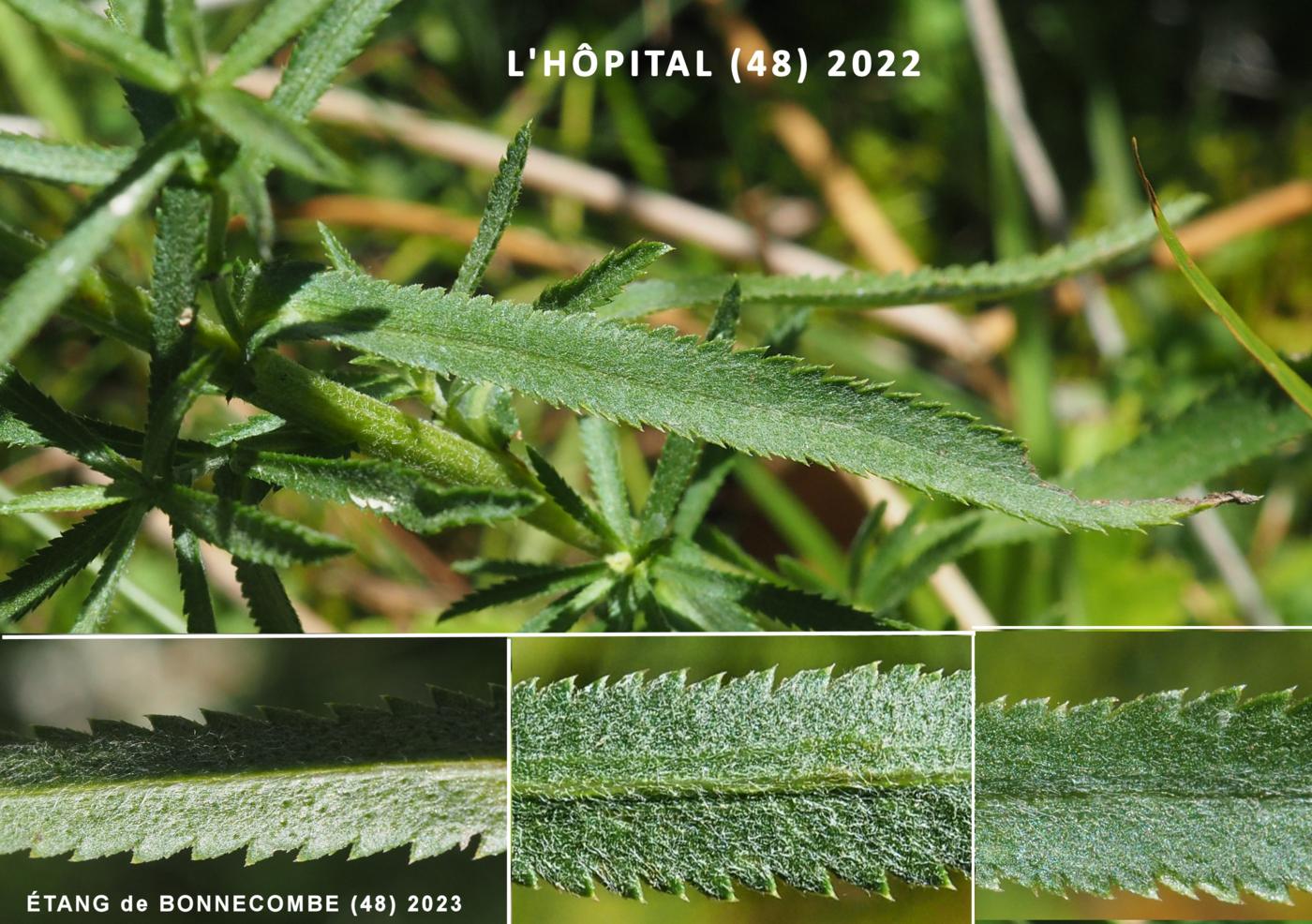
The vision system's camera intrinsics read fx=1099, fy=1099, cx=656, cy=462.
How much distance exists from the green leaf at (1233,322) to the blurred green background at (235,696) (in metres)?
0.83

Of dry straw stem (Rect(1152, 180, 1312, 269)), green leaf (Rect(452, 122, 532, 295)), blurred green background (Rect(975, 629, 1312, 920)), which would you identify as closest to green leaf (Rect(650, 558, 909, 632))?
blurred green background (Rect(975, 629, 1312, 920))

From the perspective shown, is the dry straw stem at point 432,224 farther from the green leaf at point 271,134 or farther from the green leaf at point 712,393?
the green leaf at point 271,134

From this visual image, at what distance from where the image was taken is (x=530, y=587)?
1200mm

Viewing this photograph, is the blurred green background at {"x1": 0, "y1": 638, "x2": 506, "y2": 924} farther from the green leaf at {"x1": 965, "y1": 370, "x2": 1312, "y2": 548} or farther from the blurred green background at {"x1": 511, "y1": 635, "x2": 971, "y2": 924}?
the green leaf at {"x1": 965, "y1": 370, "x2": 1312, "y2": 548}

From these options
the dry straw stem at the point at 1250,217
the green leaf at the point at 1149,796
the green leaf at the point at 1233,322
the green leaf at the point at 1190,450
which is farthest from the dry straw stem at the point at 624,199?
the green leaf at the point at 1149,796

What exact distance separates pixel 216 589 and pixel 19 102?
43.0 inches

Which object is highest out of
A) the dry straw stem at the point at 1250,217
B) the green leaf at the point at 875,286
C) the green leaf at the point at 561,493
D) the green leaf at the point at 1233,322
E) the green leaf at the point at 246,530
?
the dry straw stem at the point at 1250,217

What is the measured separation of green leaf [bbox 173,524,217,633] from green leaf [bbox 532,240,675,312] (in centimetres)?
40

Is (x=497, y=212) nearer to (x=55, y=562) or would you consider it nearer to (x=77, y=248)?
(x=77, y=248)

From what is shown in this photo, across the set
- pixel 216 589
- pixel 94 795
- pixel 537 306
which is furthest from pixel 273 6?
pixel 216 589

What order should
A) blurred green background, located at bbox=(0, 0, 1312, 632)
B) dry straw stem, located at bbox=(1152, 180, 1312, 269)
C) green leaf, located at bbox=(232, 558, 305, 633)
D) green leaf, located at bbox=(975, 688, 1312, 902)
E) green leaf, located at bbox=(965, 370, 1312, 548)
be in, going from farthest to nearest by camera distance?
dry straw stem, located at bbox=(1152, 180, 1312, 269)
blurred green background, located at bbox=(0, 0, 1312, 632)
green leaf, located at bbox=(965, 370, 1312, 548)
green leaf, located at bbox=(975, 688, 1312, 902)
green leaf, located at bbox=(232, 558, 305, 633)

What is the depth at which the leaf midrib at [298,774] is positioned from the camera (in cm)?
116

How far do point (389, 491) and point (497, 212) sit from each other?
280mm

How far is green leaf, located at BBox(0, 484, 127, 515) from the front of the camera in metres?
0.97
